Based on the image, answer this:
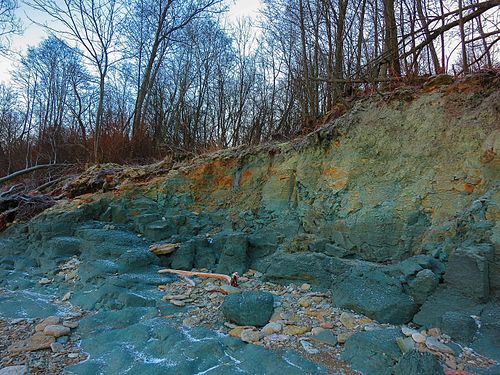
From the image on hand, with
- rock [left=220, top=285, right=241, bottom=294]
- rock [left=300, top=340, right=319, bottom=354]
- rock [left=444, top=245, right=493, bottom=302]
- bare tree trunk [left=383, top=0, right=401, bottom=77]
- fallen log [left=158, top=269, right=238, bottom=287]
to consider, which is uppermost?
bare tree trunk [left=383, top=0, right=401, bottom=77]

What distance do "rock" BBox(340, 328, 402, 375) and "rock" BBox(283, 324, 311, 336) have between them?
423 mm

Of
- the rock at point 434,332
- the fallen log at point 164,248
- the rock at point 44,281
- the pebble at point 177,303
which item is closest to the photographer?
the rock at point 434,332

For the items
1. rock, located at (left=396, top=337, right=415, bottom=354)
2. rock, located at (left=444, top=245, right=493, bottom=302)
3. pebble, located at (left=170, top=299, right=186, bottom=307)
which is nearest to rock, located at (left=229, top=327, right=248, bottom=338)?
pebble, located at (left=170, top=299, right=186, bottom=307)

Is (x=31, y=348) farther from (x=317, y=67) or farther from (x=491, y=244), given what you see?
(x=317, y=67)

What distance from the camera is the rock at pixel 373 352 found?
2.53 meters

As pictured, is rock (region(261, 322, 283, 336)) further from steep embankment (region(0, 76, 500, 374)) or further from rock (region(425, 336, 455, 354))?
rock (region(425, 336, 455, 354))

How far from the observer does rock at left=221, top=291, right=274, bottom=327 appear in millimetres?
3275

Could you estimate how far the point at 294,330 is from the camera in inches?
123

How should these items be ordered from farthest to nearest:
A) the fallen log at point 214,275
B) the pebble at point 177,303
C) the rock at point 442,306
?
the fallen log at point 214,275, the pebble at point 177,303, the rock at point 442,306

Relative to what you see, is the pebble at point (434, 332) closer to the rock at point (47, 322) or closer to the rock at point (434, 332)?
the rock at point (434, 332)

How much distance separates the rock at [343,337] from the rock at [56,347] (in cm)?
237

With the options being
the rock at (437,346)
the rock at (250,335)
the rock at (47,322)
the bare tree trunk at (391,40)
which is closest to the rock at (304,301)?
the rock at (250,335)

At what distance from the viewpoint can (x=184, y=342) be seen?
2963 mm

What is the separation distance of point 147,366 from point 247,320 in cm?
97
